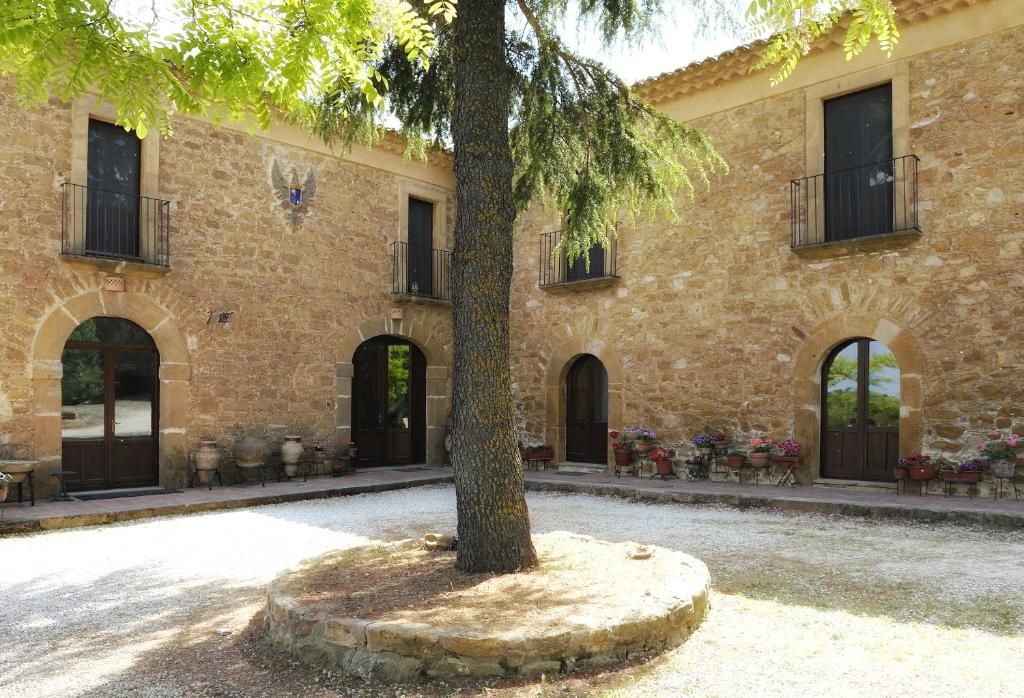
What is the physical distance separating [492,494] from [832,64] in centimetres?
780

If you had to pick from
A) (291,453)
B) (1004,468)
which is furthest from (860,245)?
(291,453)

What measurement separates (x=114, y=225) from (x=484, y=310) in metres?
6.73

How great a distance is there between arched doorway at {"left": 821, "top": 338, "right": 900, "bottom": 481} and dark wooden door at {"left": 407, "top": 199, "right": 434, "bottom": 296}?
21.6 feet

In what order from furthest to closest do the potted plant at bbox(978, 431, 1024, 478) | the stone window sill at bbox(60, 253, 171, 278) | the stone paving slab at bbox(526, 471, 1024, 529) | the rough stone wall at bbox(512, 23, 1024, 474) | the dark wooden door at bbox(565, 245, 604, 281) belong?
the dark wooden door at bbox(565, 245, 604, 281) → the stone window sill at bbox(60, 253, 171, 278) → the rough stone wall at bbox(512, 23, 1024, 474) → the potted plant at bbox(978, 431, 1024, 478) → the stone paving slab at bbox(526, 471, 1024, 529)

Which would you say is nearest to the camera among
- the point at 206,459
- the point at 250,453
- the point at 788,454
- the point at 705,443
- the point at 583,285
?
the point at 788,454

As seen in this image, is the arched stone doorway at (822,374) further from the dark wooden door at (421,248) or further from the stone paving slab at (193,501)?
the dark wooden door at (421,248)

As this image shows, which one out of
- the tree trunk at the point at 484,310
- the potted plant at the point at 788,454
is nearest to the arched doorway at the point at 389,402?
the potted plant at the point at 788,454

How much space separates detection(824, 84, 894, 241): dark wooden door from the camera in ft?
29.0

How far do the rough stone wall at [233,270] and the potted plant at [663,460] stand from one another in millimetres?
4647

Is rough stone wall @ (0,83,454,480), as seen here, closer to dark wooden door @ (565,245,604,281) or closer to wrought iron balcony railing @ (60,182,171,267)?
wrought iron balcony railing @ (60,182,171,267)

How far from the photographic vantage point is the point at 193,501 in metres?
8.18

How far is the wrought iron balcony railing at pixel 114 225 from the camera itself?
854 cm

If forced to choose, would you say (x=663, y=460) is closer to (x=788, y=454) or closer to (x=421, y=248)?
(x=788, y=454)

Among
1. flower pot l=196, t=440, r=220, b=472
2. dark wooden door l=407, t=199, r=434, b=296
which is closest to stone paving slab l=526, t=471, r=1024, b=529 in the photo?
dark wooden door l=407, t=199, r=434, b=296
